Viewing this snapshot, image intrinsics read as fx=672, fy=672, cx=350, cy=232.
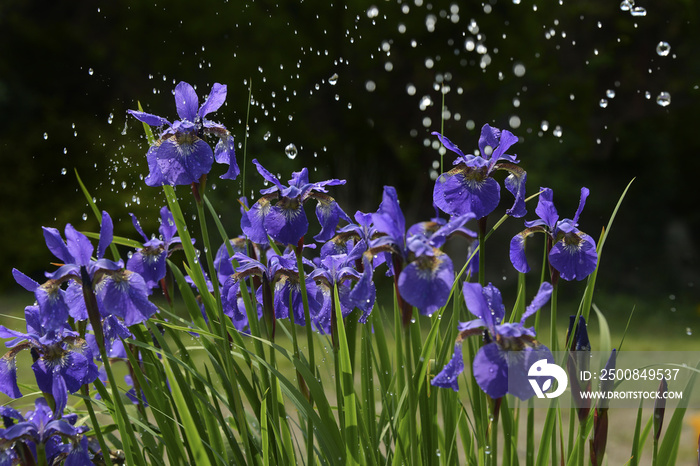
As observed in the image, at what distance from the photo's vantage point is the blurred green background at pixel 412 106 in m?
7.91

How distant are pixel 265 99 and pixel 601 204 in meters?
4.36

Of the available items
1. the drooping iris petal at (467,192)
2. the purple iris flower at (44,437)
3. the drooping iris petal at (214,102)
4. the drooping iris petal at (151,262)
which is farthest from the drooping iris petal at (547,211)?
the purple iris flower at (44,437)

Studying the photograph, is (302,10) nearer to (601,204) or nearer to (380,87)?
(380,87)

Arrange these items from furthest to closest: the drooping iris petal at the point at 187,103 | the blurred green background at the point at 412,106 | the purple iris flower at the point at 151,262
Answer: the blurred green background at the point at 412,106 < the purple iris flower at the point at 151,262 < the drooping iris petal at the point at 187,103

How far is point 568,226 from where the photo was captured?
1.13 m

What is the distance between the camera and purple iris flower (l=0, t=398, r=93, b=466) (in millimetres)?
1027

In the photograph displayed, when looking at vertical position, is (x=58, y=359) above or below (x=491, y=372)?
above

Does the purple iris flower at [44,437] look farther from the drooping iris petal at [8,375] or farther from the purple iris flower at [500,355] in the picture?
the purple iris flower at [500,355]

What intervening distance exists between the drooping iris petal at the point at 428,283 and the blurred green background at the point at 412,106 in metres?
6.93

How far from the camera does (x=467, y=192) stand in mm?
1040

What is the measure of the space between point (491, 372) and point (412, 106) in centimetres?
776

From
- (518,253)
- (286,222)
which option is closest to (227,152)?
(286,222)

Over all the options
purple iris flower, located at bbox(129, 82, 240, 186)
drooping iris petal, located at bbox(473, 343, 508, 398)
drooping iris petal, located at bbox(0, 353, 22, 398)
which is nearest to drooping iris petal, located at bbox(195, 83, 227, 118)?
purple iris flower, located at bbox(129, 82, 240, 186)

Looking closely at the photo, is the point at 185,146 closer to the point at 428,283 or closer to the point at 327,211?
the point at 327,211
